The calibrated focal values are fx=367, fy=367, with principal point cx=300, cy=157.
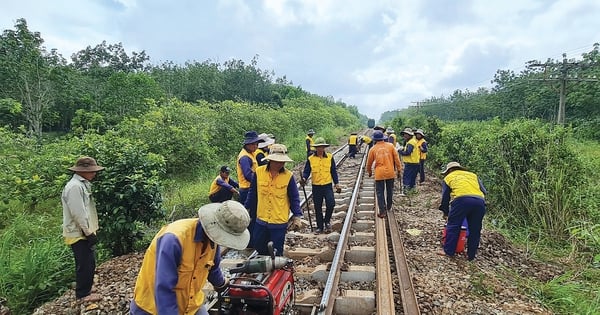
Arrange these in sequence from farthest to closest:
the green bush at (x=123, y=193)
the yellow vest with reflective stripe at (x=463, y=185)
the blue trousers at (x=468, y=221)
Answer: the yellow vest with reflective stripe at (x=463, y=185) → the blue trousers at (x=468, y=221) → the green bush at (x=123, y=193)

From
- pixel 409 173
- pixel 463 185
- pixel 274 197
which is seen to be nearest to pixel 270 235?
pixel 274 197

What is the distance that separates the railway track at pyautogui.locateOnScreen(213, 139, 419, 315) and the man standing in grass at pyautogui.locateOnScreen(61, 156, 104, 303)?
162 centimetres

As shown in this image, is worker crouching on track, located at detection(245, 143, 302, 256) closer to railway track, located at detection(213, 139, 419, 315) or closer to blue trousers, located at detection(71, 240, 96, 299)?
railway track, located at detection(213, 139, 419, 315)

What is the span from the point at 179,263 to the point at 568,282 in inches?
210

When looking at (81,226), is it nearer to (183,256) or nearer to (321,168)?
(183,256)

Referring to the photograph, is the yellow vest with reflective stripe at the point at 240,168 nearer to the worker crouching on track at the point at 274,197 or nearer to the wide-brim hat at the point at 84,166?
the worker crouching on track at the point at 274,197

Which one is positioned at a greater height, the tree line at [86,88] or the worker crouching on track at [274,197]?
the tree line at [86,88]

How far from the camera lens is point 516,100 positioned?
41.2 meters

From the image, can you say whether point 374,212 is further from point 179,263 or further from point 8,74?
point 8,74

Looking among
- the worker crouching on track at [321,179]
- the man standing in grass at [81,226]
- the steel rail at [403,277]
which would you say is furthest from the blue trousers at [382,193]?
the man standing in grass at [81,226]

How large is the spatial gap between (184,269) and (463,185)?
463 centimetres

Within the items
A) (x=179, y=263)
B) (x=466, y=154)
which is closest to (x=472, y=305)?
(x=179, y=263)

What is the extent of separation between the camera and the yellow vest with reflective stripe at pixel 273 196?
438 cm

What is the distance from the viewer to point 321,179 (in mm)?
6664
